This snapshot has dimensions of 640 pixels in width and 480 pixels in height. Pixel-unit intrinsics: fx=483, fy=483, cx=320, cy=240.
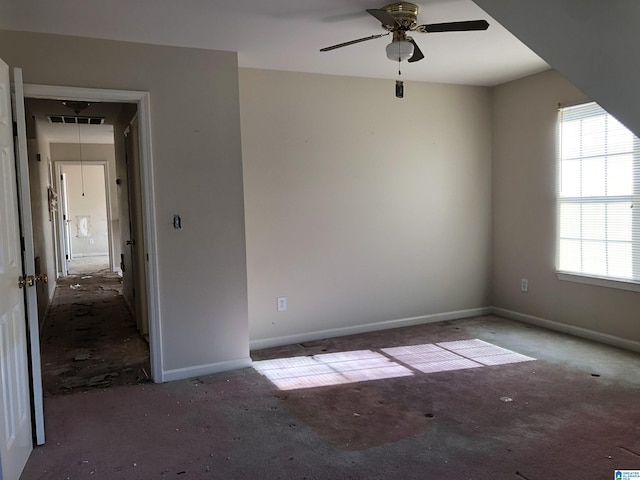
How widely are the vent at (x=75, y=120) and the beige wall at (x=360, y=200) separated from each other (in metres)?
2.97

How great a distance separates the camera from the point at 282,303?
4.36m

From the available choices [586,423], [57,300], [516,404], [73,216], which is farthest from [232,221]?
[73,216]

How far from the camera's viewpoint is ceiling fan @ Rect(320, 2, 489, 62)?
272cm

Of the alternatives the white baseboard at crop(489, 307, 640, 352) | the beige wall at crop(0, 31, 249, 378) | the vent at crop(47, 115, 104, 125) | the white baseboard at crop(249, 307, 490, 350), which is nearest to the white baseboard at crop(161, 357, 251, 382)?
the beige wall at crop(0, 31, 249, 378)

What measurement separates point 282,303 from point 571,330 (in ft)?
8.84

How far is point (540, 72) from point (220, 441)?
14.0 ft

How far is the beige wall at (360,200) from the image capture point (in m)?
4.26

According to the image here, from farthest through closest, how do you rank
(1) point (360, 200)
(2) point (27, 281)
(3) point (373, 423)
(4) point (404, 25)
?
(1) point (360, 200), (4) point (404, 25), (3) point (373, 423), (2) point (27, 281)

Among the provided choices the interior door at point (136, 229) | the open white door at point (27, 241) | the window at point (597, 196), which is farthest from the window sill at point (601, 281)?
the open white door at point (27, 241)

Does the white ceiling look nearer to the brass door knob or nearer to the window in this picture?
the window

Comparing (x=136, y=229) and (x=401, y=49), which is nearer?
(x=401, y=49)

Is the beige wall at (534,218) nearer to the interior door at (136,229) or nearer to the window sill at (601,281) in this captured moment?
the window sill at (601,281)

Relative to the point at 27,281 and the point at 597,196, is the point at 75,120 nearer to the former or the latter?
the point at 27,281

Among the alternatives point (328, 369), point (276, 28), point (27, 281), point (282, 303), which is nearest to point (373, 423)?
point (328, 369)
